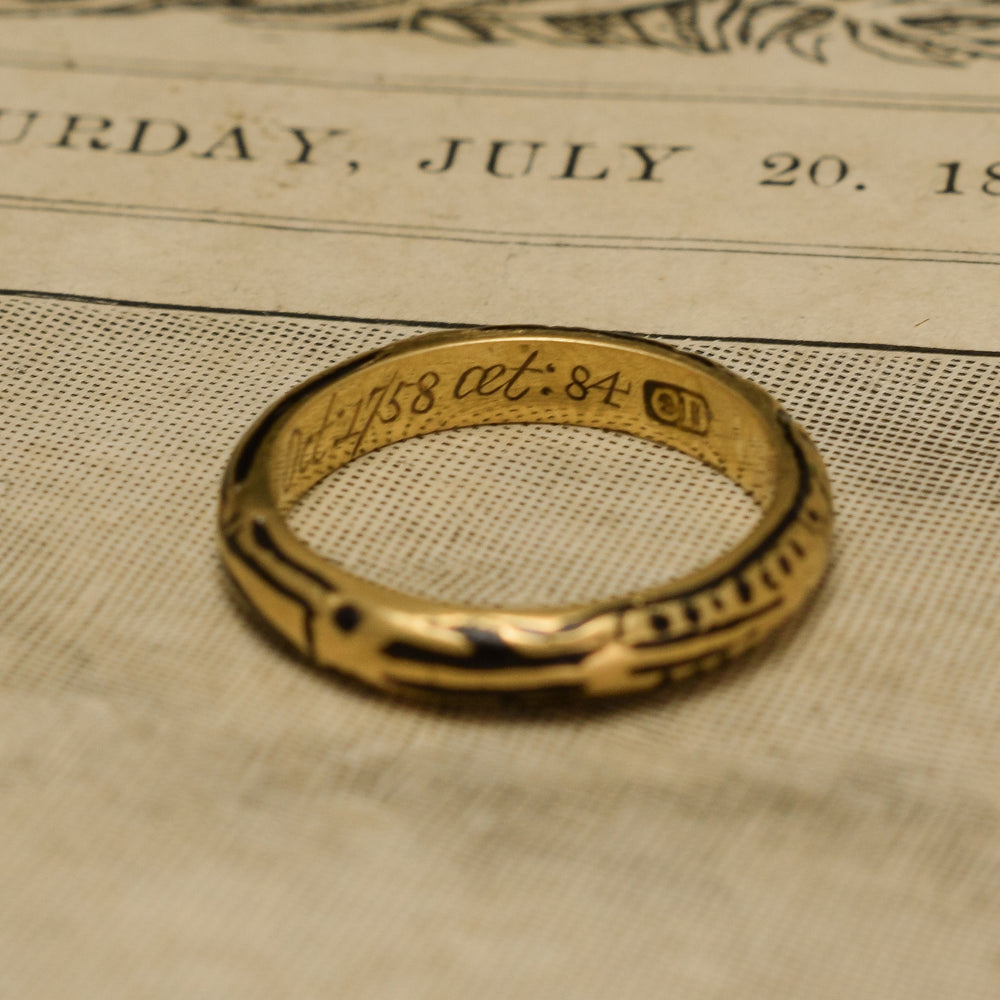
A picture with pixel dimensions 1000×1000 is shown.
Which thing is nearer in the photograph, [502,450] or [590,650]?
[590,650]

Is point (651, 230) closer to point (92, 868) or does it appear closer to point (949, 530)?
point (949, 530)

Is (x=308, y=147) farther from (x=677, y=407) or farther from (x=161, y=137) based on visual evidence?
(x=677, y=407)

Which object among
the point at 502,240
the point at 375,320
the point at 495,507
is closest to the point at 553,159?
the point at 502,240

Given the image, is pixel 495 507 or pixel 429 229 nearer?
pixel 495 507

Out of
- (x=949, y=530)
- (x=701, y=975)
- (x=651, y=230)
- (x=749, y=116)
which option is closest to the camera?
(x=701, y=975)

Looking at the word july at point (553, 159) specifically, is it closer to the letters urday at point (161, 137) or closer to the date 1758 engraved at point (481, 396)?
the letters urday at point (161, 137)

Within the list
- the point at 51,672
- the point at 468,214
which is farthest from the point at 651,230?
the point at 51,672
